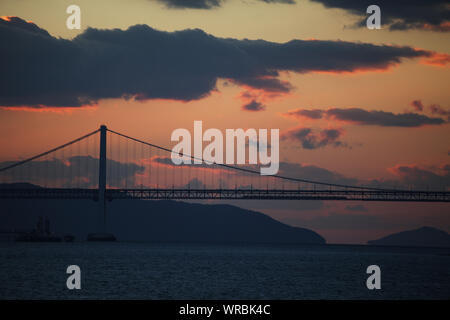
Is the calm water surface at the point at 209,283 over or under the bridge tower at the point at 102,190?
under

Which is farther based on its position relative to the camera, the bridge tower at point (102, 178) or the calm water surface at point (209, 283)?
the bridge tower at point (102, 178)

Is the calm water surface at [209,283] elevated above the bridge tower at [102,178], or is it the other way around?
the bridge tower at [102,178]

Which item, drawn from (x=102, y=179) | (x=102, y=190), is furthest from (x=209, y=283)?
(x=102, y=179)

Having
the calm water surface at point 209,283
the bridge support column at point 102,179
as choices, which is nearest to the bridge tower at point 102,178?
the bridge support column at point 102,179

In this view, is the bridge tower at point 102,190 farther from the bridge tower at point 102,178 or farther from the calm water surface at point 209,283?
the calm water surface at point 209,283

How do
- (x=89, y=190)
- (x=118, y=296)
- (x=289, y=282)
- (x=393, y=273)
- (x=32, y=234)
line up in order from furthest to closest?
(x=32, y=234)
(x=89, y=190)
(x=393, y=273)
(x=289, y=282)
(x=118, y=296)

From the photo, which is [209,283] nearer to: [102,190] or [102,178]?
[102,190]

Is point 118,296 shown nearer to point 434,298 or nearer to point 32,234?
point 434,298

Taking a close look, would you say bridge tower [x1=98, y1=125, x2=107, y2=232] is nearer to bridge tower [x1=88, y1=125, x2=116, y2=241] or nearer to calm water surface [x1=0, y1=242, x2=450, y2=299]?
bridge tower [x1=88, y1=125, x2=116, y2=241]

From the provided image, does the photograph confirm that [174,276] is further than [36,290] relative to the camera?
Yes

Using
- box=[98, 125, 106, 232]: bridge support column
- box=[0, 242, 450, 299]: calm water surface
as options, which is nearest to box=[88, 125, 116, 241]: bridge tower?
box=[98, 125, 106, 232]: bridge support column
